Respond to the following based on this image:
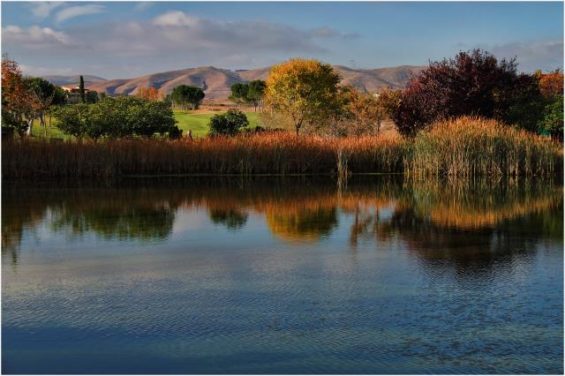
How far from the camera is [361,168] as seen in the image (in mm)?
24984

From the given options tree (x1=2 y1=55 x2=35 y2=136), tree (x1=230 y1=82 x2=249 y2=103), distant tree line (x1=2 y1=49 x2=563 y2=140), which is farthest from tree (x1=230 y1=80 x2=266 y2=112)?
tree (x1=2 y1=55 x2=35 y2=136)

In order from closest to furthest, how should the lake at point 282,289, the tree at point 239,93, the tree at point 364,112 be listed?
1. the lake at point 282,289
2. the tree at point 364,112
3. the tree at point 239,93

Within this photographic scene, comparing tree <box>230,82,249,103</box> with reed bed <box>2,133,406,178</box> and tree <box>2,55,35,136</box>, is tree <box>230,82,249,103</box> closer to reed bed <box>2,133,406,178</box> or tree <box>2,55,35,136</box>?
tree <box>2,55,35,136</box>

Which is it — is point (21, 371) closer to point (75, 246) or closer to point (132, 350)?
point (132, 350)

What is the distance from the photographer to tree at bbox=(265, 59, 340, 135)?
140 feet

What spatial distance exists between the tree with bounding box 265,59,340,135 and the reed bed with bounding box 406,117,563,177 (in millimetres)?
19475

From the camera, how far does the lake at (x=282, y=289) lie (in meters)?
5.23

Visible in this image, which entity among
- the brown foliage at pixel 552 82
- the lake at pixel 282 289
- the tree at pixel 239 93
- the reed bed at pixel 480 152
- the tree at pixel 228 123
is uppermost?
the tree at pixel 239 93

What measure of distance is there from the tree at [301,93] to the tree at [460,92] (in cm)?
1306

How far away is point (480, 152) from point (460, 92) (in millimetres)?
6737

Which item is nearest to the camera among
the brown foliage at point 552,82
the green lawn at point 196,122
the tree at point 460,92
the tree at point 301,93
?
the tree at point 460,92

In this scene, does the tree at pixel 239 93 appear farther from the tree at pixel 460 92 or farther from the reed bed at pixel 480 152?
the reed bed at pixel 480 152

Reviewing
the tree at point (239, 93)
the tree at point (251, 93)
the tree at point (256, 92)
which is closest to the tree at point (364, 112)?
the tree at point (251, 93)

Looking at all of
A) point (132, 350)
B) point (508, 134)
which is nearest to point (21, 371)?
point (132, 350)
